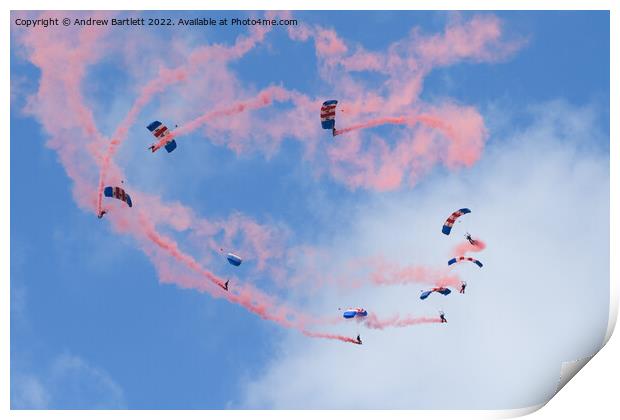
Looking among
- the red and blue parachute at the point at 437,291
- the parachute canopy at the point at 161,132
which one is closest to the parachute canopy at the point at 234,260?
the parachute canopy at the point at 161,132

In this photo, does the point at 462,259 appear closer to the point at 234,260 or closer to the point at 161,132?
the point at 234,260

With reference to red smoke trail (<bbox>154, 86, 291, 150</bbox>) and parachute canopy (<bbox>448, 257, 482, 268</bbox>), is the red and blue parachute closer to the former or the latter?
parachute canopy (<bbox>448, 257, 482, 268</bbox>)

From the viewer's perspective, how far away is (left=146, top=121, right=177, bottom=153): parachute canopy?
5406 cm

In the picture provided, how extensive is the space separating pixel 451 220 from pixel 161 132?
1150 centimetres

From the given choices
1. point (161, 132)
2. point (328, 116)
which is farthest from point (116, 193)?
point (328, 116)

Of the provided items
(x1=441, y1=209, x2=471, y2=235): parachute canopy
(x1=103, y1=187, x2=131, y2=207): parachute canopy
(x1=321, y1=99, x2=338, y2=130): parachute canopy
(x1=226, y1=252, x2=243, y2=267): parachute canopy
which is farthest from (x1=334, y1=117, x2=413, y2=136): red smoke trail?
(x1=103, y1=187, x2=131, y2=207): parachute canopy

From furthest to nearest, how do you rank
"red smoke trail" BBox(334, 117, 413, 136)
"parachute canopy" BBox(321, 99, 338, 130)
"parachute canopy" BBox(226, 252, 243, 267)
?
"red smoke trail" BBox(334, 117, 413, 136), "parachute canopy" BBox(226, 252, 243, 267), "parachute canopy" BBox(321, 99, 338, 130)

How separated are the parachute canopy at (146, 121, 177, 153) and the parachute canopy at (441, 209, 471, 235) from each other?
35.2 ft

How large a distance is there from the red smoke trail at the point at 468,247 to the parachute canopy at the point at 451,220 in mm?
1249

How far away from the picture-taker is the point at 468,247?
185 ft

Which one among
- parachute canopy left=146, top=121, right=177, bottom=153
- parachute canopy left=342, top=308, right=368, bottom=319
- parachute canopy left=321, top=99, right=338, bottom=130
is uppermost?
parachute canopy left=321, top=99, right=338, bottom=130
